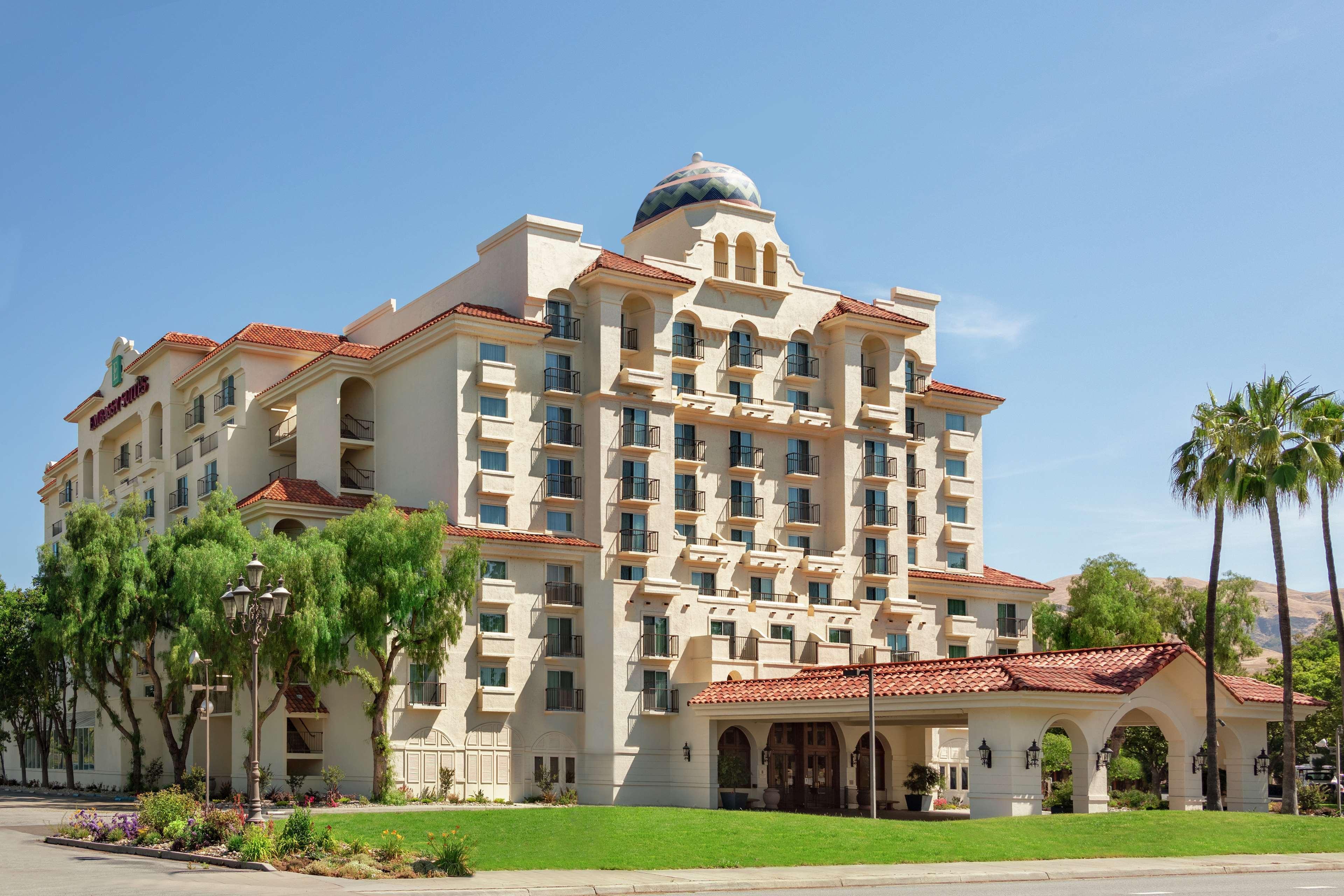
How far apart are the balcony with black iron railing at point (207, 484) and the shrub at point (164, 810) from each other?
30.5 metres

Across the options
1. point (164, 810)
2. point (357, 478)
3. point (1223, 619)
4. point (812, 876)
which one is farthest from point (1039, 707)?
point (1223, 619)

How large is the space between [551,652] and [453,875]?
29494 millimetres

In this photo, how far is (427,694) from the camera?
169ft

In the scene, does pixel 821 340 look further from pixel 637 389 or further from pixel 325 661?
pixel 325 661

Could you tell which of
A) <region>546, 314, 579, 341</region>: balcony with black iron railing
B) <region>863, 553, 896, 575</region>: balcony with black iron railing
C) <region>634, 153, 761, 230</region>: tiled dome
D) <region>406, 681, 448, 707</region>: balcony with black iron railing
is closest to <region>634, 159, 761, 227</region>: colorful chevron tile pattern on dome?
<region>634, 153, 761, 230</region>: tiled dome

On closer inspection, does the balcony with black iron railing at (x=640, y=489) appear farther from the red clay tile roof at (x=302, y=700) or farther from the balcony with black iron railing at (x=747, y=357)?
the red clay tile roof at (x=302, y=700)

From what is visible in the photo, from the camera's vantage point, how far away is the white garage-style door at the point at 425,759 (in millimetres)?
50625

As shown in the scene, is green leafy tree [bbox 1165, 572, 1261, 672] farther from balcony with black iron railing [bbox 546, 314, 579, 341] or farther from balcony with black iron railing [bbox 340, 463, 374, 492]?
balcony with black iron railing [bbox 340, 463, 374, 492]

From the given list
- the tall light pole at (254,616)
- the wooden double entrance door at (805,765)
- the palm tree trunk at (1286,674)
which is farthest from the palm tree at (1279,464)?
the tall light pole at (254,616)

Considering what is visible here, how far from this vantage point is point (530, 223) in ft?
186

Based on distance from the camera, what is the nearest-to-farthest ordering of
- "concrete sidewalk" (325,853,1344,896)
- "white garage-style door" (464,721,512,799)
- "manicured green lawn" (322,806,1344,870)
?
"concrete sidewalk" (325,853,1344,896), "manicured green lawn" (322,806,1344,870), "white garage-style door" (464,721,512,799)

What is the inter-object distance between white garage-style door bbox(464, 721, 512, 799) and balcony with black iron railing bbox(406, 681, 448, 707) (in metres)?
1.82

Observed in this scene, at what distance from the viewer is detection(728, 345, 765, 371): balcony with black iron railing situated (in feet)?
202

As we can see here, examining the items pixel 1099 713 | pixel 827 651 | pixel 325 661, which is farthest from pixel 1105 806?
Result: pixel 325 661
